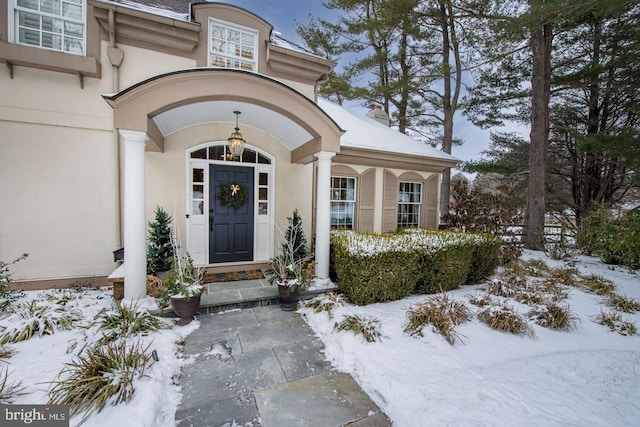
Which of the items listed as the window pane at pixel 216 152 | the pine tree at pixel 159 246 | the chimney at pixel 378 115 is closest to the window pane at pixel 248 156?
the window pane at pixel 216 152

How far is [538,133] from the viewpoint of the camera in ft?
32.5

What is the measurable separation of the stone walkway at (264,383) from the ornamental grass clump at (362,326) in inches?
17.2

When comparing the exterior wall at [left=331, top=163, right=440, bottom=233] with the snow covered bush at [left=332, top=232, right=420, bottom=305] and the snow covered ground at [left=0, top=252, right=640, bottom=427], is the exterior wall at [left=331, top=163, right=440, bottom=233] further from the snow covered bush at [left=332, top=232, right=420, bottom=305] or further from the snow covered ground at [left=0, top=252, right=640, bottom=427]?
the snow covered ground at [left=0, top=252, right=640, bottom=427]

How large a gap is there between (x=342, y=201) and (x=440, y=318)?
428 cm

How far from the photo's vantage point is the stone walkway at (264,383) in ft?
7.55

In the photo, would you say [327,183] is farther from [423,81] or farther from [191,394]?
[423,81]

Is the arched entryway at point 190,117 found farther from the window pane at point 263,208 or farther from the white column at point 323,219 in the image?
the window pane at point 263,208

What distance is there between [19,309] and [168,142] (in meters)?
3.41

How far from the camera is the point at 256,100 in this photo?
14.1 ft

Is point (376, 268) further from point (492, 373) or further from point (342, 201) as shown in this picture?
point (342, 201)

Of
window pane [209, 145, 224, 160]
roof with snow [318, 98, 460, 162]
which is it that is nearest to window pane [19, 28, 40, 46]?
window pane [209, 145, 224, 160]

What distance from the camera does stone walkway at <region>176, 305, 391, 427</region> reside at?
2.30 meters

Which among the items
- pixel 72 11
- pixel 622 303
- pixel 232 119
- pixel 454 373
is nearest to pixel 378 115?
pixel 232 119
